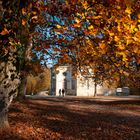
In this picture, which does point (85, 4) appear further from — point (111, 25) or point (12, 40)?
point (12, 40)

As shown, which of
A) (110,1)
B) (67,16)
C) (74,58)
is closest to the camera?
(110,1)

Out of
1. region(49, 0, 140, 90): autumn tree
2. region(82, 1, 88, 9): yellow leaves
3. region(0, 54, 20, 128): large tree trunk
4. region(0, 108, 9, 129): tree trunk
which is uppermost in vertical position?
region(82, 1, 88, 9): yellow leaves

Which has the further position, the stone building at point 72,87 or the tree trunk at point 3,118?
the stone building at point 72,87

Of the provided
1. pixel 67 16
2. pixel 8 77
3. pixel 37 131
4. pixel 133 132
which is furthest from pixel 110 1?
pixel 133 132

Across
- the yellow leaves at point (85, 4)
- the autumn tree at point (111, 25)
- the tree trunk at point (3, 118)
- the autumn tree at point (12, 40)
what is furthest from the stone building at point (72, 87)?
the yellow leaves at point (85, 4)

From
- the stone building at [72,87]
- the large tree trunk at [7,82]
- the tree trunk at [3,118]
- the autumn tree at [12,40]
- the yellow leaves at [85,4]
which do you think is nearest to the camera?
the yellow leaves at [85,4]

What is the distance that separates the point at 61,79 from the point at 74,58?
65.4m

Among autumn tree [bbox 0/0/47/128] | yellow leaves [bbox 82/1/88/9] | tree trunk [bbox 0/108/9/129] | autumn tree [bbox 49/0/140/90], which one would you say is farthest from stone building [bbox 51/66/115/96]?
yellow leaves [bbox 82/1/88/9]

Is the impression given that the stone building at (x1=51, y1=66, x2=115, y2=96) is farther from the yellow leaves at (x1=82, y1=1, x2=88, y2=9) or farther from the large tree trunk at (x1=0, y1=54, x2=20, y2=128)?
the yellow leaves at (x1=82, y1=1, x2=88, y2=9)

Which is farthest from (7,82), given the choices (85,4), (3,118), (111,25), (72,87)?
(72,87)

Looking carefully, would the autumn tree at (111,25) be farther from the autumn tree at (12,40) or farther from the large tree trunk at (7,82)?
the large tree trunk at (7,82)

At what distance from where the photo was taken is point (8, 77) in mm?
10891

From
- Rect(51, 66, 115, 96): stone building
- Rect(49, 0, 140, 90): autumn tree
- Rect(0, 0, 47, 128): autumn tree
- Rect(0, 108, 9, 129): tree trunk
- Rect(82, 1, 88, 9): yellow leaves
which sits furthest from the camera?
Rect(51, 66, 115, 96): stone building

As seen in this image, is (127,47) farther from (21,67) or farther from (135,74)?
(135,74)
